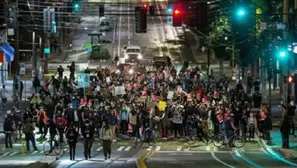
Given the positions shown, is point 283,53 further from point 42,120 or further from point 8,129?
point 8,129

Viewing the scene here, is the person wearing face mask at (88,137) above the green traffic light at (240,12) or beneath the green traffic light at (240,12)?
beneath

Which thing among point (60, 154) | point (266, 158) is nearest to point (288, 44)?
point (266, 158)

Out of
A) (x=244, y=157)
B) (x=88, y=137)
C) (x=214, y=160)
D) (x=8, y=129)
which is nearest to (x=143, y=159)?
(x=88, y=137)

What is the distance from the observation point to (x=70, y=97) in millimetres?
47531

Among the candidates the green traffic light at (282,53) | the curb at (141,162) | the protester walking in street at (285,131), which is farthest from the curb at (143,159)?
the green traffic light at (282,53)

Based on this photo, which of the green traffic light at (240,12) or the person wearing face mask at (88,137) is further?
the green traffic light at (240,12)

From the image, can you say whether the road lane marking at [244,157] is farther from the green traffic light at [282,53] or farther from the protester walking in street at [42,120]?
the protester walking in street at [42,120]

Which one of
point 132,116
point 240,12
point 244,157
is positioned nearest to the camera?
point 244,157

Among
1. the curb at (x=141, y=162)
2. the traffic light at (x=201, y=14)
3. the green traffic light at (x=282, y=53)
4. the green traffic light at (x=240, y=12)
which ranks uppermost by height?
the green traffic light at (x=240, y=12)

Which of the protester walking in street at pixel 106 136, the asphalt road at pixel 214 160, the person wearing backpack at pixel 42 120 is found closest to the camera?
the asphalt road at pixel 214 160

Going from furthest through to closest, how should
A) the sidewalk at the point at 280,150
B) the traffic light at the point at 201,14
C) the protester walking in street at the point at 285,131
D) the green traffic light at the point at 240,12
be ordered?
the green traffic light at the point at 240,12, the traffic light at the point at 201,14, the protester walking in street at the point at 285,131, the sidewalk at the point at 280,150

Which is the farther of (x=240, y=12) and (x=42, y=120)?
(x=240, y=12)

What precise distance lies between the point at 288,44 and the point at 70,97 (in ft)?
44.1

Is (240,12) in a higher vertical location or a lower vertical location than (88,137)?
higher
